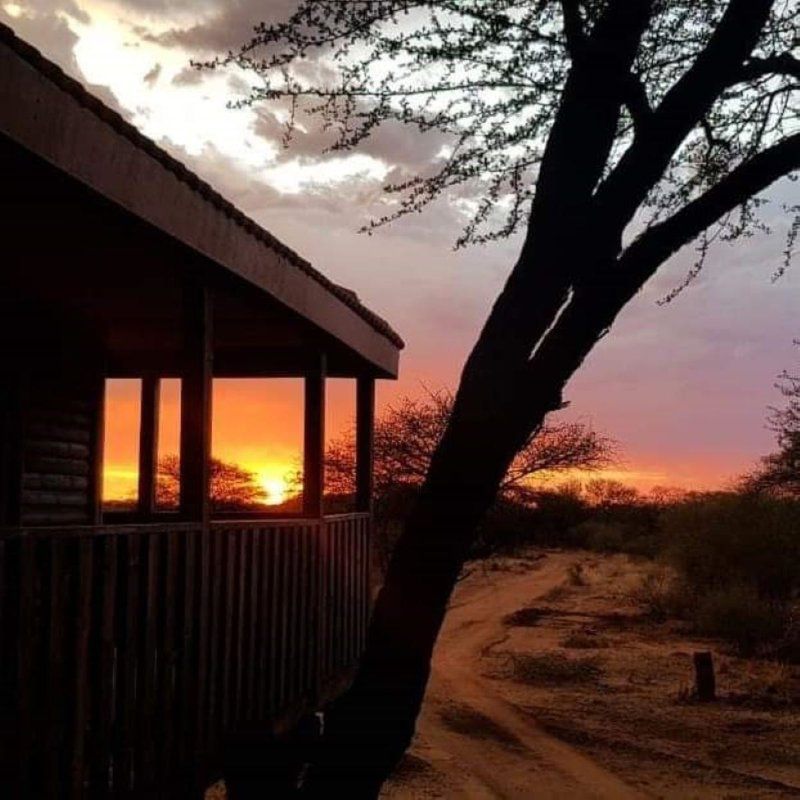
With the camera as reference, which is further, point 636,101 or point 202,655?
point 202,655

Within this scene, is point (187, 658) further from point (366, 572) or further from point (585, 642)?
point (585, 642)

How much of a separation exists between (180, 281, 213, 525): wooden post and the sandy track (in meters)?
4.07

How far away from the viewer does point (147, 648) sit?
5719 mm

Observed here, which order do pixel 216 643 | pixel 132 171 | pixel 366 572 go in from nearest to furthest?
pixel 132 171
pixel 216 643
pixel 366 572

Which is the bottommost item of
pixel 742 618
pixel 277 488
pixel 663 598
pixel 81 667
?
pixel 742 618

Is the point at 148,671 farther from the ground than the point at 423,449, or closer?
closer

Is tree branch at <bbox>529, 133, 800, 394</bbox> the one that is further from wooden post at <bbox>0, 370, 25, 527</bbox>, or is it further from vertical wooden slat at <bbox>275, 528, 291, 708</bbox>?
wooden post at <bbox>0, 370, 25, 527</bbox>

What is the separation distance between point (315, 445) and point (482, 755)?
3.89m

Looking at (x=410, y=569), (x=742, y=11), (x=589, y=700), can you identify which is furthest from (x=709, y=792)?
(x=742, y=11)

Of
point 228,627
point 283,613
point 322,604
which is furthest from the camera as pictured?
point 322,604

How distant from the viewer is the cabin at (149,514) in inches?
180

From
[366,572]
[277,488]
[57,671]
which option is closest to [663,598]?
[277,488]

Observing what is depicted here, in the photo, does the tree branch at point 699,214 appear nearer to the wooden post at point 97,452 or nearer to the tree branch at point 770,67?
the tree branch at point 770,67

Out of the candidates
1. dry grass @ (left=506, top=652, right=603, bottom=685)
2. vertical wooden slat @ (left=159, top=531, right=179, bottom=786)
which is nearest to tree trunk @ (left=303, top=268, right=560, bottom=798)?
vertical wooden slat @ (left=159, top=531, right=179, bottom=786)
